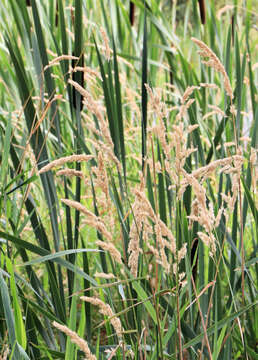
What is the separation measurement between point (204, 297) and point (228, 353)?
0.32ft

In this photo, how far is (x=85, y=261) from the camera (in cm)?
90

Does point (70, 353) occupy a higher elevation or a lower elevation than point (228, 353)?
higher

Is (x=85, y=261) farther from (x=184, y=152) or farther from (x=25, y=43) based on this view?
(x=25, y=43)

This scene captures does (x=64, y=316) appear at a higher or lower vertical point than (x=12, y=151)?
lower

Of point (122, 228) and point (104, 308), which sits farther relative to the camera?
point (122, 228)

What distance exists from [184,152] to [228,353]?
0.36 metres

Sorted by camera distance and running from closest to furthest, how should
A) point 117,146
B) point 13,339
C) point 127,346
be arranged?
point 13,339 → point 127,346 → point 117,146

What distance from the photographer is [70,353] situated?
693 mm

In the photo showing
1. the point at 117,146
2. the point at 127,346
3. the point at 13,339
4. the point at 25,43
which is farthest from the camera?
the point at 25,43

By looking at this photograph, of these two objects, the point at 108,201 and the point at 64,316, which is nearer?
the point at 108,201

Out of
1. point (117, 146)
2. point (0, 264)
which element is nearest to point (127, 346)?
point (0, 264)

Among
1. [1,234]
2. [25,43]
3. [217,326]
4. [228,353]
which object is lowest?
[228,353]

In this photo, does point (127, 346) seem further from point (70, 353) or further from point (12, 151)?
point (12, 151)

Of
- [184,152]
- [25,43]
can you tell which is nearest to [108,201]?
[184,152]
